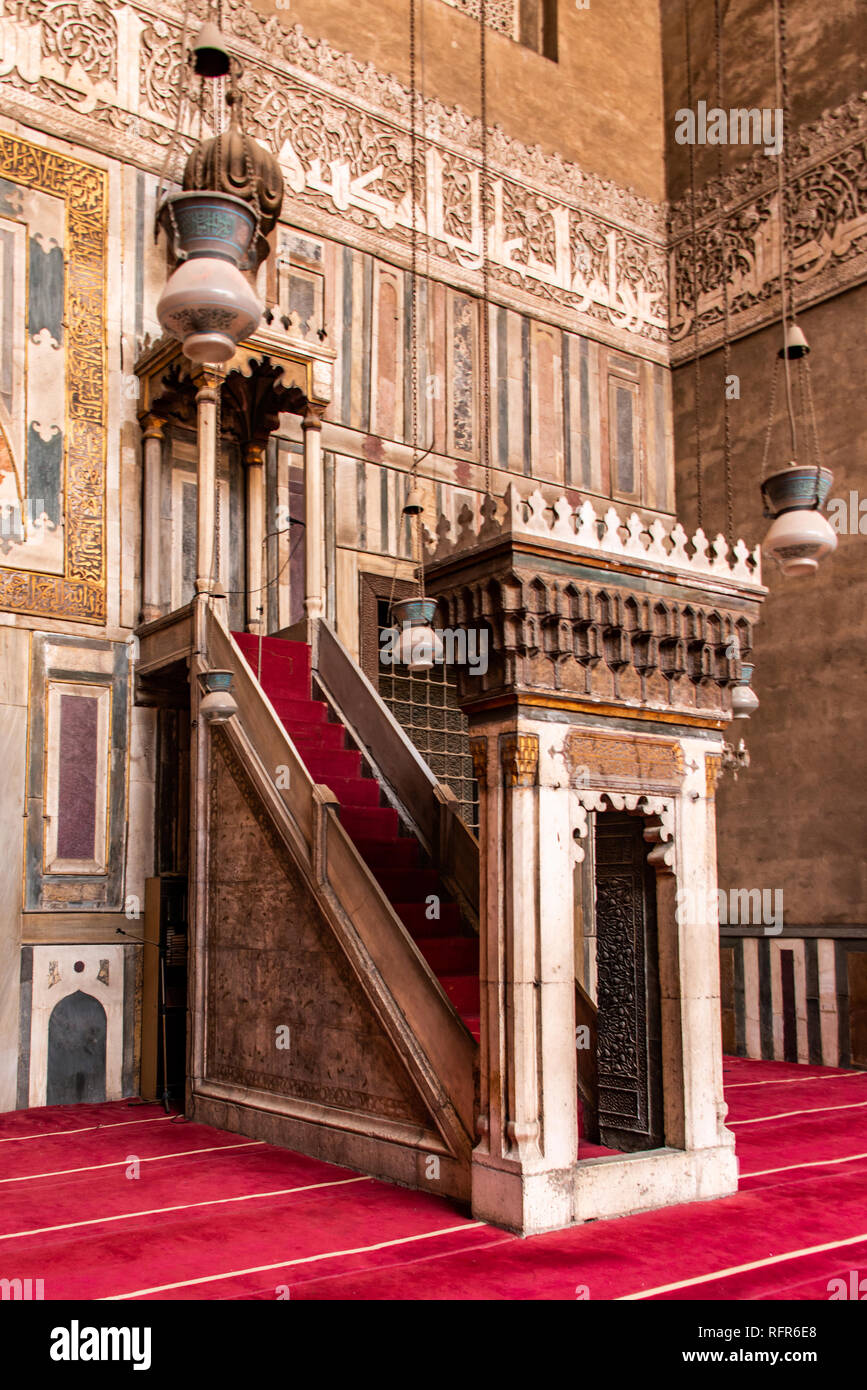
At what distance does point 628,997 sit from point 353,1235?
178cm

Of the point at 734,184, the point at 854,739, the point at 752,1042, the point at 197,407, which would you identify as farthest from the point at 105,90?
the point at 752,1042

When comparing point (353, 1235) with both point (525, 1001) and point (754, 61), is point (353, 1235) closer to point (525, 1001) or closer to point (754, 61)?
point (525, 1001)

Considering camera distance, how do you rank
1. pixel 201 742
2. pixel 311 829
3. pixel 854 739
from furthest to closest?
pixel 854 739
pixel 201 742
pixel 311 829

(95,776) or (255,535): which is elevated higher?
(255,535)

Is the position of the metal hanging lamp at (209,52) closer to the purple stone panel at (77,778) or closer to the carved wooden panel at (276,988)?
the carved wooden panel at (276,988)

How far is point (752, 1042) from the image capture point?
11156 millimetres

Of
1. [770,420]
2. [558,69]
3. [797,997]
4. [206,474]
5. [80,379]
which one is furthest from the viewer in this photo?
[558,69]

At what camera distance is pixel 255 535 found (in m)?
10.1

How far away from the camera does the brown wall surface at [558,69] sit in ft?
38.1

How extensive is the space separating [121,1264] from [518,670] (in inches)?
109

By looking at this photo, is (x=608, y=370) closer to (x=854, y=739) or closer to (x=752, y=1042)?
(x=854, y=739)

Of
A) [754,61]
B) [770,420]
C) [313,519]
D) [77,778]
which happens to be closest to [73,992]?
[77,778]

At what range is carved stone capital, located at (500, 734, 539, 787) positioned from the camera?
5242 millimetres

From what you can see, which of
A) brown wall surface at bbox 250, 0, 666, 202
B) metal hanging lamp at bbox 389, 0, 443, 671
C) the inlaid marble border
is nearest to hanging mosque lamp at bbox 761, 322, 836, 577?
metal hanging lamp at bbox 389, 0, 443, 671
